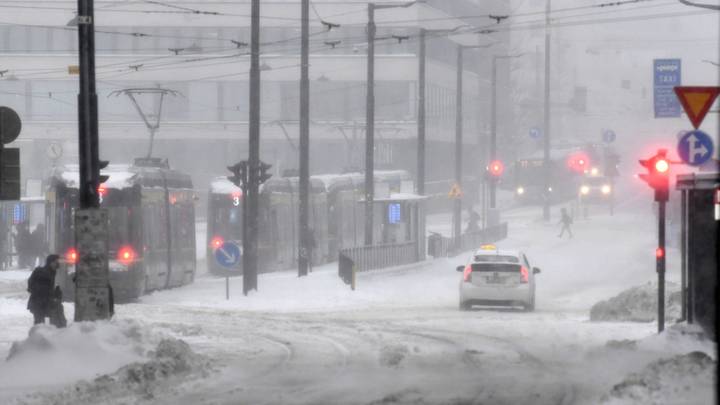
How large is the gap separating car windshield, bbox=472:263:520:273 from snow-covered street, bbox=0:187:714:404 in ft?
3.68

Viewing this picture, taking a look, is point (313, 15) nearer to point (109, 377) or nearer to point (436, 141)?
point (436, 141)

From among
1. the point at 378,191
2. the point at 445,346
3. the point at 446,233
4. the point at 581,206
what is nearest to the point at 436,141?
the point at 581,206

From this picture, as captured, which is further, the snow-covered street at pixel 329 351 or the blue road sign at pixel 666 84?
the blue road sign at pixel 666 84

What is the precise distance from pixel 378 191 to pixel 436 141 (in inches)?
1791

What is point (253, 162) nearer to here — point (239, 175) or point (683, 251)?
point (239, 175)

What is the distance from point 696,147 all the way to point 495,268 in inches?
409

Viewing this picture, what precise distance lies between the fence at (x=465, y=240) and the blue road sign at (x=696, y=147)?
104ft

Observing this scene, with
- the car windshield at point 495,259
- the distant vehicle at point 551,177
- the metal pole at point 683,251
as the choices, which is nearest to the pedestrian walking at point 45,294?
the metal pole at point 683,251

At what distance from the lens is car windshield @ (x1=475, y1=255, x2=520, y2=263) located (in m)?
31.5

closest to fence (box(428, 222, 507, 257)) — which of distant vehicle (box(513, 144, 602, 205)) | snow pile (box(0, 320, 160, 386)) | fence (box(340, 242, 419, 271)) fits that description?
fence (box(340, 242, 419, 271))

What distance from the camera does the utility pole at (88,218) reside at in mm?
19203

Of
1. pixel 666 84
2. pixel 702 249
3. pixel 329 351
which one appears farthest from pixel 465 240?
pixel 702 249

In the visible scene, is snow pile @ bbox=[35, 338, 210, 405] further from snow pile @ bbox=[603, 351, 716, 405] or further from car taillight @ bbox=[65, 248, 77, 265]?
car taillight @ bbox=[65, 248, 77, 265]

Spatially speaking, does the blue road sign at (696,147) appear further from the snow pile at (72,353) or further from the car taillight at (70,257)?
the car taillight at (70,257)
